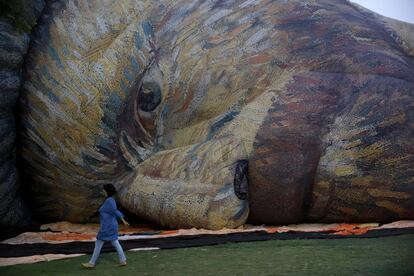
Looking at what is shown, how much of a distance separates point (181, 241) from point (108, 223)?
45.5 inches

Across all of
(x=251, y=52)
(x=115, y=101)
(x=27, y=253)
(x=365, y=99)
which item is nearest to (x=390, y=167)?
(x=365, y=99)

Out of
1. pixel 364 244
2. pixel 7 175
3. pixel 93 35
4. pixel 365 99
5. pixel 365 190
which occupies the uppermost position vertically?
pixel 93 35

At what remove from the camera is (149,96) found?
8766 millimetres

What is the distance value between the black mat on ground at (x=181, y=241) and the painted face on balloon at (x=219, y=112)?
716mm

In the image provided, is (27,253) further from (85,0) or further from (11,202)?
(85,0)

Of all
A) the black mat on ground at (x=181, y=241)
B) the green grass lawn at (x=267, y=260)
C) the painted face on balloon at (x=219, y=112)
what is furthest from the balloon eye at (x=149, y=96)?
the green grass lawn at (x=267, y=260)

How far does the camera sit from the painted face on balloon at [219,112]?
755cm

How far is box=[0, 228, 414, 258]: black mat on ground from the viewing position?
6324 mm

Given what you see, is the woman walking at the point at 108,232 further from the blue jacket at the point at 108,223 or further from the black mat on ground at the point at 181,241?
the black mat on ground at the point at 181,241

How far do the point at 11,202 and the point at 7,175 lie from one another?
0.38 metres

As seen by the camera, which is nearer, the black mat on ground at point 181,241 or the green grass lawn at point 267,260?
the green grass lawn at point 267,260

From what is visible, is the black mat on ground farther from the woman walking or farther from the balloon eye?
the balloon eye

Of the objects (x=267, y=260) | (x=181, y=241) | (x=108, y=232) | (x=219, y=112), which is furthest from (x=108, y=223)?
(x=219, y=112)

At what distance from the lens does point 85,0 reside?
8.64 meters
